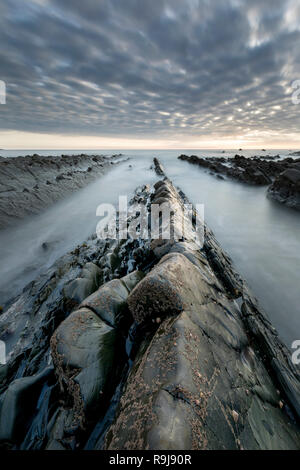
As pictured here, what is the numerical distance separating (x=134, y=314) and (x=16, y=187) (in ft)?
32.9

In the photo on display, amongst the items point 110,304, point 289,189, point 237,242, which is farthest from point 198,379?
point 289,189

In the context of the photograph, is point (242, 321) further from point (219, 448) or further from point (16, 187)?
point (16, 187)

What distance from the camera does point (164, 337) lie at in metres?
1.67

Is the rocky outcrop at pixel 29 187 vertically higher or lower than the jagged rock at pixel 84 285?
higher

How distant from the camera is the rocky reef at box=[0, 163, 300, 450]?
4.08 ft

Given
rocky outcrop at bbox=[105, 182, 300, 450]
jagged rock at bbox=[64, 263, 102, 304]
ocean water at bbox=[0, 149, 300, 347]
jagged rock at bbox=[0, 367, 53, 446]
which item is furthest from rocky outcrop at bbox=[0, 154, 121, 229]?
rocky outcrop at bbox=[105, 182, 300, 450]

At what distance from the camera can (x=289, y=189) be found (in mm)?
9469

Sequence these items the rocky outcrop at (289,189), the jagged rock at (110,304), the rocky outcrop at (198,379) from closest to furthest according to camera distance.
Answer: the rocky outcrop at (198,379) < the jagged rock at (110,304) < the rocky outcrop at (289,189)

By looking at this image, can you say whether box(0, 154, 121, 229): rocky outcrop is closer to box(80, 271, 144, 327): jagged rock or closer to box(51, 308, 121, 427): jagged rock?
box(80, 271, 144, 327): jagged rock

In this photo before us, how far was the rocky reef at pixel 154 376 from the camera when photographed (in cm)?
124

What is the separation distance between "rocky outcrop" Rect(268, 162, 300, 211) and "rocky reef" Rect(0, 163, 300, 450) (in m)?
8.56

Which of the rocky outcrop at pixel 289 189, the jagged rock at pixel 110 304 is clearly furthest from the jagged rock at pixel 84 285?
the rocky outcrop at pixel 289 189

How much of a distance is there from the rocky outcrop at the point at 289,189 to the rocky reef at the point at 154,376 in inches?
337

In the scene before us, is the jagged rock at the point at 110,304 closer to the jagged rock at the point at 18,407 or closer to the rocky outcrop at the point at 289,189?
the jagged rock at the point at 18,407
